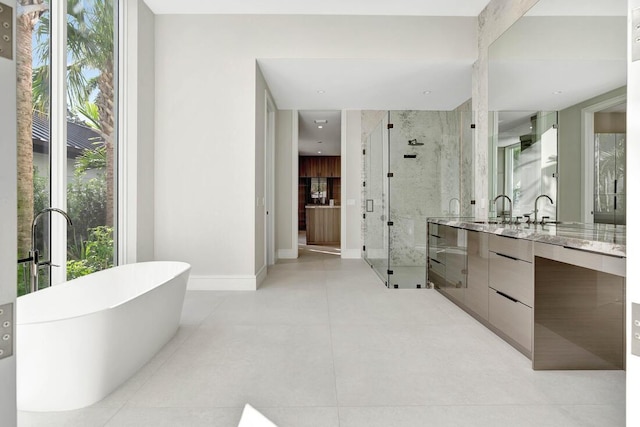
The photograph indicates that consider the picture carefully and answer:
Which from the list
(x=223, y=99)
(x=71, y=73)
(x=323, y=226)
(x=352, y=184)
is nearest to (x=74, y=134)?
(x=71, y=73)

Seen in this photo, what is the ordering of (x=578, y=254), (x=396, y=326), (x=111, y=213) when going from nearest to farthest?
(x=578, y=254)
(x=396, y=326)
(x=111, y=213)

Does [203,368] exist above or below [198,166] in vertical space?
below

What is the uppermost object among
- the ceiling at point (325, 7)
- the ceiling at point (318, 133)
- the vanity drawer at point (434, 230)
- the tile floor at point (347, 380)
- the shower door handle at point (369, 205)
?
the ceiling at point (325, 7)

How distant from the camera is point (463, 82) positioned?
14.9 feet

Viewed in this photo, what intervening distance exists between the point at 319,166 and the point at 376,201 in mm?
7119

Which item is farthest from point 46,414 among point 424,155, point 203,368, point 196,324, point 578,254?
point 424,155

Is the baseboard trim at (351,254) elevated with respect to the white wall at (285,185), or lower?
lower

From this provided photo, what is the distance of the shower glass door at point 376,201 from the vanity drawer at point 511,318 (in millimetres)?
1838

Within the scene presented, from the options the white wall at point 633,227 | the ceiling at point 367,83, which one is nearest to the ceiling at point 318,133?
the ceiling at point 367,83

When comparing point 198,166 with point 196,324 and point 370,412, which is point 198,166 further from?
point 370,412

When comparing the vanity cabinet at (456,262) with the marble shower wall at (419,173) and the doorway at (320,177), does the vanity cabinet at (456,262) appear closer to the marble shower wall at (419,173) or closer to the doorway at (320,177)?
the marble shower wall at (419,173)

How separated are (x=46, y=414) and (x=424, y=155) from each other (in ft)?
13.4

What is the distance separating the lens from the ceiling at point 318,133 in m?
6.59

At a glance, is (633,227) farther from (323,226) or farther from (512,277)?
Answer: (323,226)
